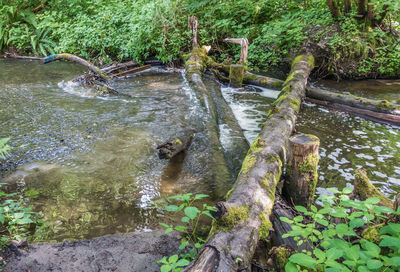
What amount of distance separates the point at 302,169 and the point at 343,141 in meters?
2.57

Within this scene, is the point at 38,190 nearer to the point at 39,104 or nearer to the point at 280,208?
the point at 280,208

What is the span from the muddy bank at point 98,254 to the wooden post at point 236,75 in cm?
645

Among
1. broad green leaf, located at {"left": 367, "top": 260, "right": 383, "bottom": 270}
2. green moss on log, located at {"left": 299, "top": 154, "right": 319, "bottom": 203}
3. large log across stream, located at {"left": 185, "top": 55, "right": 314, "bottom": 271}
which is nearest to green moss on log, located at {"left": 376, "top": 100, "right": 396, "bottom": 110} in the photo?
large log across stream, located at {"left": 185, "top": 55, "right": 314, "bottom": 271}

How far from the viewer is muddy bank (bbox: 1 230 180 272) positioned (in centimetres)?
226

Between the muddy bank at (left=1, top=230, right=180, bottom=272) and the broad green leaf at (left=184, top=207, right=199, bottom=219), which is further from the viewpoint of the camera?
the muddy bank at (left=1, top=230, right=180, bottom=272)

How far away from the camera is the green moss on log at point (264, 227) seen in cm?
225

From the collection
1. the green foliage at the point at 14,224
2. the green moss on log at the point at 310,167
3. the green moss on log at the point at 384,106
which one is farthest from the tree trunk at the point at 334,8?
the green foliage at the point at 14,224

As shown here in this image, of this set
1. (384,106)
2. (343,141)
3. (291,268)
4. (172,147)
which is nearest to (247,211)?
(291,268)

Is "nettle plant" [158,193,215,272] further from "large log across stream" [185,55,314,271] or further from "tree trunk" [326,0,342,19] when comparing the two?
"tree trunk" [326,0,342,19]

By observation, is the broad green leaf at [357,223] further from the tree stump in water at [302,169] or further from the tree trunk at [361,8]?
the tree trunk at [361,8]

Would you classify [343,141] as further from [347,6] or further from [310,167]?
[347,6]

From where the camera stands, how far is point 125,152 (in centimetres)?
446

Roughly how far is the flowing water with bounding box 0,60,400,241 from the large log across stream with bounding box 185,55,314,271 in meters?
0.78

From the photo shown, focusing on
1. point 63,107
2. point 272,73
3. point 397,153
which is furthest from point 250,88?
point 63,107
